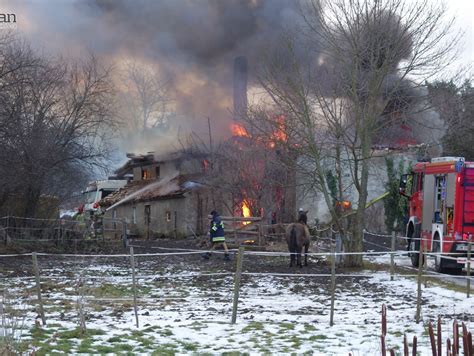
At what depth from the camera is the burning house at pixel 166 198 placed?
1478 inches

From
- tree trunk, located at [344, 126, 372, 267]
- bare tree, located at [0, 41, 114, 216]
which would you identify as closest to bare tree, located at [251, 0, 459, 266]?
tree trunk, located at [344, 126, 372, 267]

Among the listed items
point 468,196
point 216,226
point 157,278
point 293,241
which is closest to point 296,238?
point 293,241

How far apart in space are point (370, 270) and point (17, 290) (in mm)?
9778

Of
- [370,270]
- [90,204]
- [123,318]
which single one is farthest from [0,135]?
[90,204]

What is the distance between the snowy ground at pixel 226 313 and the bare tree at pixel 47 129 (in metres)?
9.42

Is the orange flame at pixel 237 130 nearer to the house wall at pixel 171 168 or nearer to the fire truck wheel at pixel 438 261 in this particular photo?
the house wall at pixel 171 168

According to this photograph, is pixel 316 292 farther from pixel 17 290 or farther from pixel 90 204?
pixel 90 204

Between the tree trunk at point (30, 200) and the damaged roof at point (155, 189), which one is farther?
the damaged roof at point (155, 189)

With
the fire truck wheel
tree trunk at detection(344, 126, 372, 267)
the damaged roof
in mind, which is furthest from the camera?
the damaged roof

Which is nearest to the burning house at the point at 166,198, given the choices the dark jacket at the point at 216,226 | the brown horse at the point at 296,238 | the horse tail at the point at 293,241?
the dark jacket at the point at 216,226

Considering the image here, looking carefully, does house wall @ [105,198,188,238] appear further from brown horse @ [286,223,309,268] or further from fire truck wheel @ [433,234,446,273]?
fire truck wheel @ [433,234,446,273]

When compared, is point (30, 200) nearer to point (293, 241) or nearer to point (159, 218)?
point (159, 218)

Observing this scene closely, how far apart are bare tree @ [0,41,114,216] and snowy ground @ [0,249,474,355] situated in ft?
30.9

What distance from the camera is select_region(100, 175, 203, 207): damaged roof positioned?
38.6m
